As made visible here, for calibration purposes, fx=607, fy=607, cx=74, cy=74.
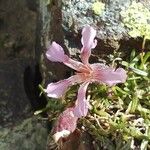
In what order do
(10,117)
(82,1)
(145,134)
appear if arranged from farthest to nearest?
(10,117)
(82,1)
(145,134)

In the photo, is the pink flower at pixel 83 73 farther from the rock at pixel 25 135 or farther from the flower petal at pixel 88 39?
the rock at pixel 25 135

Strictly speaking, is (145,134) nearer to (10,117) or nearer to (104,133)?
(104,133)

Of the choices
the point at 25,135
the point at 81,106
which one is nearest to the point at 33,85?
the point at 25,135

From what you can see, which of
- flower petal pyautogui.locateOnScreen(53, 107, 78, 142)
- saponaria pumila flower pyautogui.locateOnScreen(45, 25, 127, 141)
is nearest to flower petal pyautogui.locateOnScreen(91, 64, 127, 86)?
saponaria pumila flower pyautogui.locateOnScreen(45, 25, 127, 141)

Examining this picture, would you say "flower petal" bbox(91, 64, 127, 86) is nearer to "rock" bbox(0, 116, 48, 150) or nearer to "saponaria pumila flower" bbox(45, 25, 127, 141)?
"saponaria pumila flower" bbox(45, 25, 127, 141)

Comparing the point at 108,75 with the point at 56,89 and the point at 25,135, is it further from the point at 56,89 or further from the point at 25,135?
the point at 25,135


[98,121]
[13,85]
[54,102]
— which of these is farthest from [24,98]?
[98,121]
